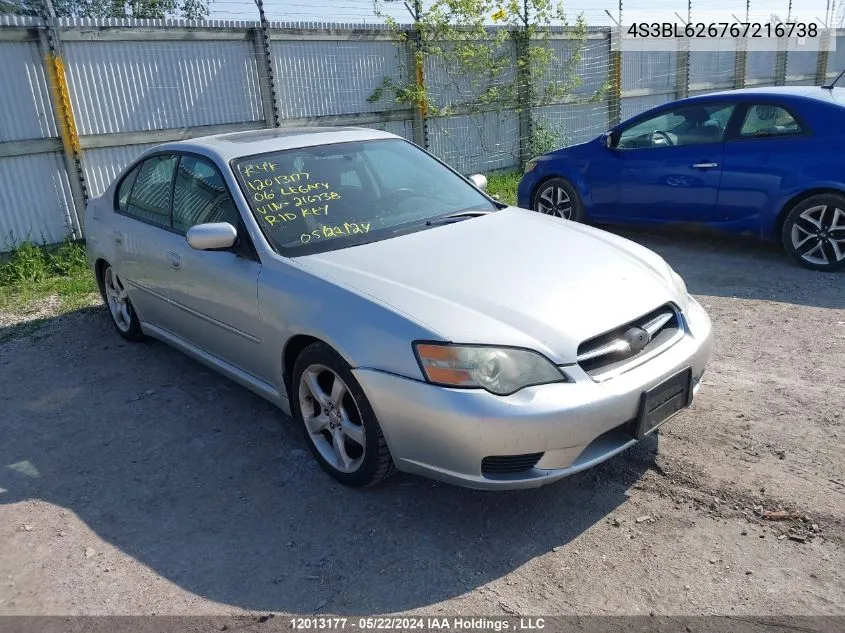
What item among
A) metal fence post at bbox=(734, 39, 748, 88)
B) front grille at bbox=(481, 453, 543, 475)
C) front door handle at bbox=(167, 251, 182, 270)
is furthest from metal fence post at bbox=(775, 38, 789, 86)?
front grille at bbox=(481, 453, 543, 475)

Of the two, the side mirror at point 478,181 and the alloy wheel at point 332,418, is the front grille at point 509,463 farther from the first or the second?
the side mirror at point 478,181

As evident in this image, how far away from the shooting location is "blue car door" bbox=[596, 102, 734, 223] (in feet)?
22.3

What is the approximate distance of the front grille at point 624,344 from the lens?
9.78 ft

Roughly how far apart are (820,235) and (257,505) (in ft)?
17.2

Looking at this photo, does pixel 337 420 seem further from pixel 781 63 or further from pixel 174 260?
pixel 781 63

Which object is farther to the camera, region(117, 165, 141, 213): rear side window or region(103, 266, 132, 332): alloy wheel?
region(103, 266, 132, 332): alloy wheel

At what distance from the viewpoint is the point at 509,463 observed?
9.47ft

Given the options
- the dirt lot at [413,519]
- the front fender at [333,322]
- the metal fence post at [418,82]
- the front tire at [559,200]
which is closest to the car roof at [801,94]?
the front tire at [559,200]

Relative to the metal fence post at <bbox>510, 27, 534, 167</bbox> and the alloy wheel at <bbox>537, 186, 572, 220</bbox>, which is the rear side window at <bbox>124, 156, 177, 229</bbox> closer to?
the alloy wheel at <bbox>537, 186, 572, 220</bbox>

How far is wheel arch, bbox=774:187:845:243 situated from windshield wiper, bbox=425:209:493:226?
3.38m

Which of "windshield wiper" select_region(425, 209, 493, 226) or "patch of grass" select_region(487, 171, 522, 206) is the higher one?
"windshield wiper" select_region(425, 209, 493, 226)

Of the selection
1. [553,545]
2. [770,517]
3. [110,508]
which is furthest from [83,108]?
[770,517]

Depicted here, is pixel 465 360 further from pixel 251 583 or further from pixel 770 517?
pixel 770 517

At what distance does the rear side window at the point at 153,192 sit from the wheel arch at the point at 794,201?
501 cm
